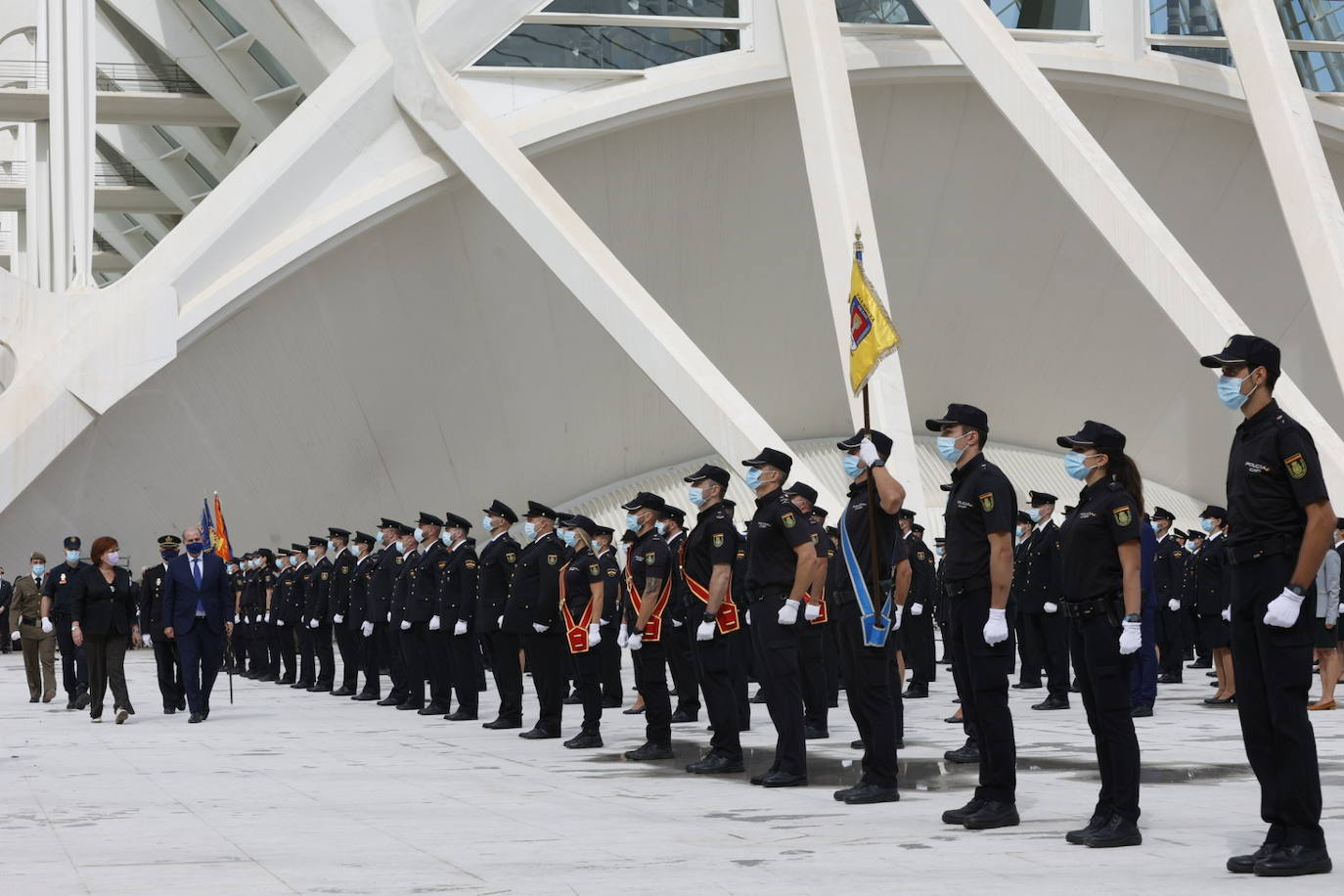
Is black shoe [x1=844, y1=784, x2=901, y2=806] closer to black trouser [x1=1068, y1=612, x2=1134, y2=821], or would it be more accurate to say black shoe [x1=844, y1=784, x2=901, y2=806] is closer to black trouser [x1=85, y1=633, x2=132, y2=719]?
black trouser [x1=1068, y1=612, x2=1134, y2=821]

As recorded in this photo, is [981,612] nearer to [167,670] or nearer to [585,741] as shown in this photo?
[585,741]

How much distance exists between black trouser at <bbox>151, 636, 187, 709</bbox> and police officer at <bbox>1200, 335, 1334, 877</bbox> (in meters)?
10.7

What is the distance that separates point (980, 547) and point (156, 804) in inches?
170

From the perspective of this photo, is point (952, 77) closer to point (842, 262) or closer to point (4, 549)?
point (842, 262)

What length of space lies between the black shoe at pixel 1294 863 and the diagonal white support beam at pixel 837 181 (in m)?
12.0

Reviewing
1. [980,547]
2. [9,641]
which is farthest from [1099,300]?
[980,547]

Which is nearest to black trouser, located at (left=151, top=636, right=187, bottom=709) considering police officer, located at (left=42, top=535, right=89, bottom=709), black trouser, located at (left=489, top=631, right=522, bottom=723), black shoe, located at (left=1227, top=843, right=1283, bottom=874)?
police officer, located at (left=42, top=535, right=89, bottom=709)

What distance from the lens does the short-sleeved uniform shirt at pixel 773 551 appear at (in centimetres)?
838

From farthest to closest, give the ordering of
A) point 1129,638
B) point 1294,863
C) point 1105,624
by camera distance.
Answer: point 1105,624 → point 1129,638 → point 1294,863

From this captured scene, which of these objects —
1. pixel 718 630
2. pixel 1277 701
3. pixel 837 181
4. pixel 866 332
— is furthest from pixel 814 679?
pixel 837 181

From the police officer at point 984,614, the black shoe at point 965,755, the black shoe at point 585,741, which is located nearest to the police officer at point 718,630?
the black shoe at point 965,755

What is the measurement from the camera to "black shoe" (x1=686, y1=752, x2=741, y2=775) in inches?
359

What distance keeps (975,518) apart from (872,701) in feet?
3.73

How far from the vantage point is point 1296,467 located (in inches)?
221
